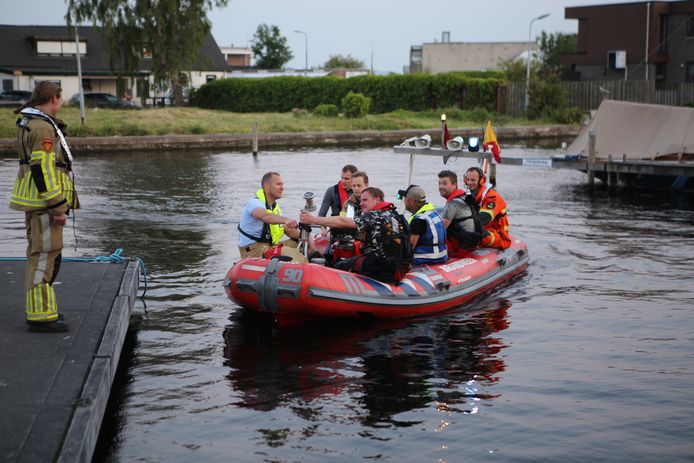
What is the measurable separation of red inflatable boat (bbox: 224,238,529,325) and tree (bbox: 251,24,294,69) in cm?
9455

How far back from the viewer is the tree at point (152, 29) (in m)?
46.7

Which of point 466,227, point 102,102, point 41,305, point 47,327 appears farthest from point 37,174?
point 102,102

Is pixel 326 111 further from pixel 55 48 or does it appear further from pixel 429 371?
pixel 429 371

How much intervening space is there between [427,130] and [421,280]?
35.1 metres

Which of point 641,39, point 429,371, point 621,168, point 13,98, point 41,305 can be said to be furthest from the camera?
point 641,39

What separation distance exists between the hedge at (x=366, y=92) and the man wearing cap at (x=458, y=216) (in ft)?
145

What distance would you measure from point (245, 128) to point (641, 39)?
93.3ft

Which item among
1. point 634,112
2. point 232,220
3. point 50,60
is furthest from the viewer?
point 50,60

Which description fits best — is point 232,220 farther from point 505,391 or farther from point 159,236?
point 505,391

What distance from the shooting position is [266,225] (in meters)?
11.8

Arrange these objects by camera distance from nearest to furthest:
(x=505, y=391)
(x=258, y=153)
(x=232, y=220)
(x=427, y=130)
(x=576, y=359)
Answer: (x=505, y=391)
(x=576, y=359)
(x=232, y=220)
(x=258, y=153)
(x=427, y=130)

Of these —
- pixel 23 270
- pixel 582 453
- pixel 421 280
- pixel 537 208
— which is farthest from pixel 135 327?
pixel 537 208

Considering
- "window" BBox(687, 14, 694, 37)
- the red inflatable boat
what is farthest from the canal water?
"window" BBox(687, 14, 694, 37)

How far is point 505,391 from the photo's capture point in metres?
9.13
